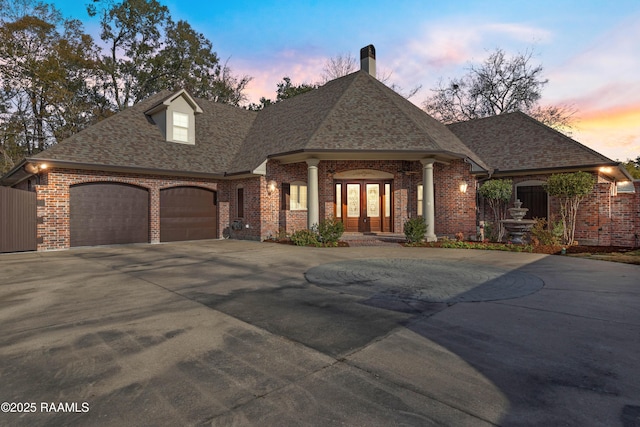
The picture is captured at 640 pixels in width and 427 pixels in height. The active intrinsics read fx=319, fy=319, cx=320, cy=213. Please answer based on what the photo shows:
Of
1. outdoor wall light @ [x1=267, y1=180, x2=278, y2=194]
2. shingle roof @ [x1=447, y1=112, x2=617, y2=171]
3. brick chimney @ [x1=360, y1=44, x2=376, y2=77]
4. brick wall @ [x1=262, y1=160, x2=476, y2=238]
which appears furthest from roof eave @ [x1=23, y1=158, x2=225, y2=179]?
shingle roof @ [x1=447, y1=112, x2=617, y2=171]

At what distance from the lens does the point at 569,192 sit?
1195 centimetres

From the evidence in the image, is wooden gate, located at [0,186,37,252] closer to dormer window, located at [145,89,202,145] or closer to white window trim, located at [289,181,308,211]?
dormer window, located at [145,89,202,145]

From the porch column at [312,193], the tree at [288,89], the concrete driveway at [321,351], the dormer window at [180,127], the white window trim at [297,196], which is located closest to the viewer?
the concrete driveway at [321,351]

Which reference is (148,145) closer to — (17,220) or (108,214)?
(108,214)

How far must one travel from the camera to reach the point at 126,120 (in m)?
15.4

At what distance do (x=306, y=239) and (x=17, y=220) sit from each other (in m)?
10.4

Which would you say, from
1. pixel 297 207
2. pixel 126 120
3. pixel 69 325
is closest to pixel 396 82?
pixel 297 207

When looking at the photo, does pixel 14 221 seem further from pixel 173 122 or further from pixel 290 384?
pixel 290 384

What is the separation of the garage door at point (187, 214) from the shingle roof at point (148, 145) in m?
1.43

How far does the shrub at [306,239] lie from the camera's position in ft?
42.0

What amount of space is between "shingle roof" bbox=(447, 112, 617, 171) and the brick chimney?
6565 mm

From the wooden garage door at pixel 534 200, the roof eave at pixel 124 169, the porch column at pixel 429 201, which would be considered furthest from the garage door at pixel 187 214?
the wooden garage door at pixel 534 200

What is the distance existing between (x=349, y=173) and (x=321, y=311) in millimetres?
11896

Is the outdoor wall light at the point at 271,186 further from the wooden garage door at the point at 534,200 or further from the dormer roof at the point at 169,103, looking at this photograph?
the wooden garage door at the point at 534,200
